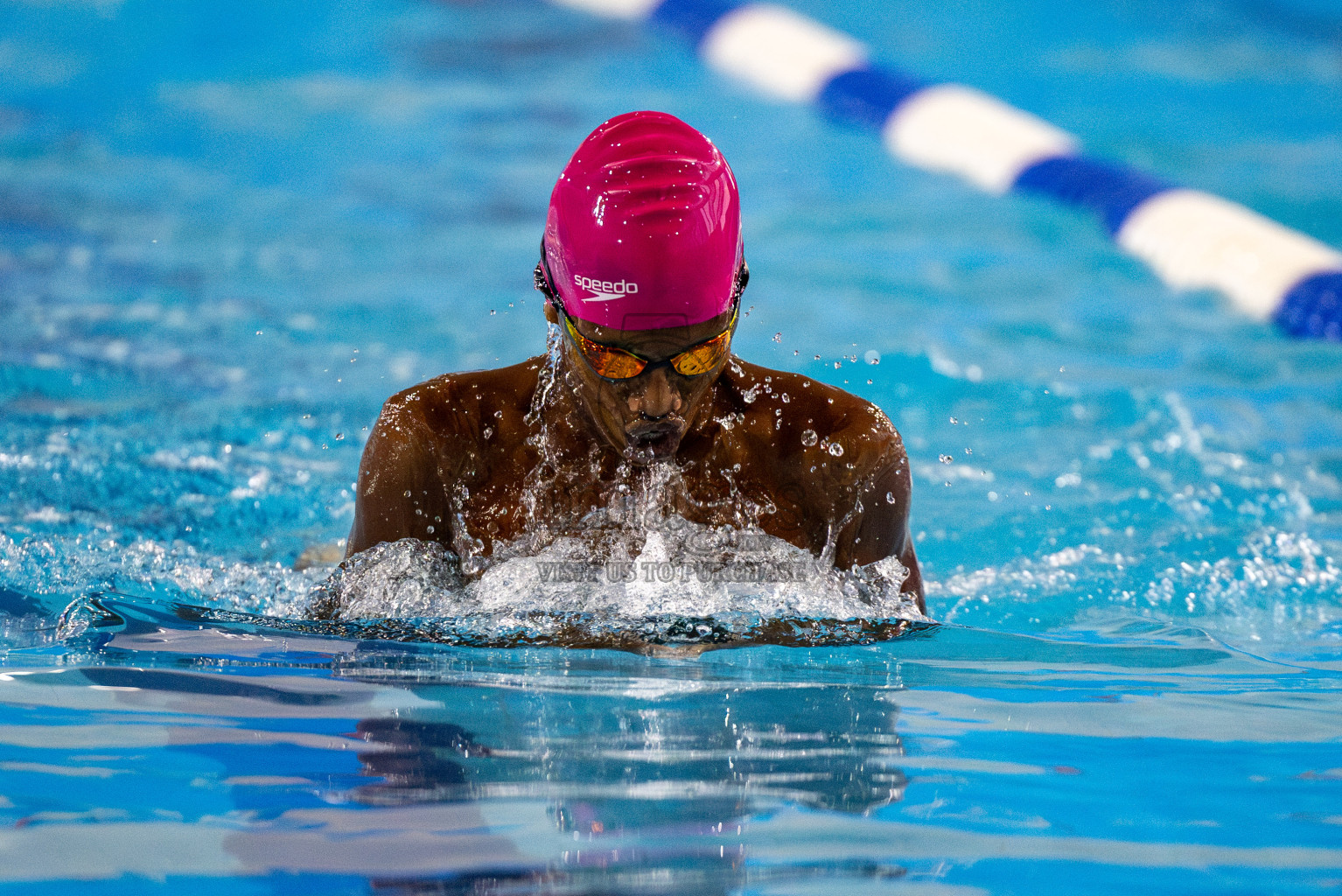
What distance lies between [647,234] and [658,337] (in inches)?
6.2

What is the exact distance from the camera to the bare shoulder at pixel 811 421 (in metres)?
2.40

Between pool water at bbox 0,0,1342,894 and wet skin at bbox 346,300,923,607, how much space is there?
0.21 m

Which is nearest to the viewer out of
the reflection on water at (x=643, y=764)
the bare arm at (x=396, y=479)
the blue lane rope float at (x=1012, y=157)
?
the reflection on water at (x=643, y=764)

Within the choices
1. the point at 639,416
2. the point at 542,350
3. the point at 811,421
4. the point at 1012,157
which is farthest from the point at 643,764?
the point at 1012,157

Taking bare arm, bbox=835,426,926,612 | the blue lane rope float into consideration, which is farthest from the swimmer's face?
the blue lane rope float

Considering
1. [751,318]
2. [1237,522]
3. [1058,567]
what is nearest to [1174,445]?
[1237,522]

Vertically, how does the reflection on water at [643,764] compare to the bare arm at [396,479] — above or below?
below

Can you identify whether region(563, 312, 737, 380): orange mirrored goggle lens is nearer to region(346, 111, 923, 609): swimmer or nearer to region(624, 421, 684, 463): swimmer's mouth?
region(346, 111, 923, 609): swimmer

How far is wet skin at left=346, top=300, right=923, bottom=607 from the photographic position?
7.78 ft

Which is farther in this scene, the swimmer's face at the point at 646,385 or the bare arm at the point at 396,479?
the bare arm at the point at 396,479

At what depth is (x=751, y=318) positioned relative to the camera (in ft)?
18.1

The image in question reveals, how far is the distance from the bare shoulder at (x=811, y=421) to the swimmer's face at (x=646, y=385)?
0.74 ft

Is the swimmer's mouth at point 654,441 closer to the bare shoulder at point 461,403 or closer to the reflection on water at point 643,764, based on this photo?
the bare shoulder at point 461,403

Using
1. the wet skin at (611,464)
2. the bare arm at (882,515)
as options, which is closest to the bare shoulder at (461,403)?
the wet skin at (611,464)
